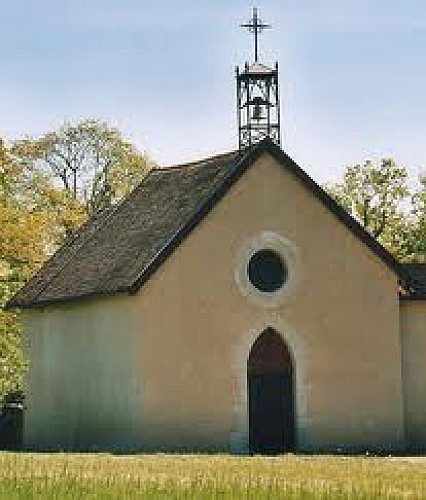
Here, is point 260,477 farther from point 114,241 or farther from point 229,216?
point 114,241

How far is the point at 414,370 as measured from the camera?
37.8 m

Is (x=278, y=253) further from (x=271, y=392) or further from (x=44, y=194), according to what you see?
(x=44, y=194)

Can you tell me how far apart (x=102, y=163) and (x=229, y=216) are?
29.2 meters

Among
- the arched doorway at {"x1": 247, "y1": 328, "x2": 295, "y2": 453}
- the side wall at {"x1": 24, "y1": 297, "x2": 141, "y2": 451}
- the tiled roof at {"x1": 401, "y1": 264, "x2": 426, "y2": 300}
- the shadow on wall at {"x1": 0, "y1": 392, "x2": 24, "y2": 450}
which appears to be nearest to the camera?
the side wall at {"x1": 24, "y1": 297, "x2": 141, "y2": 451}

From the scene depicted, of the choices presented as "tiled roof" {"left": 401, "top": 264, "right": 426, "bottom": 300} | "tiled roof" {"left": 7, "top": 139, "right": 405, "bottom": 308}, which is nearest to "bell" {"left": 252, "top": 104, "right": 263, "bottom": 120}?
"tiled roof" {"left": 7, "top": 139, "right": 405, "bottom": 308}

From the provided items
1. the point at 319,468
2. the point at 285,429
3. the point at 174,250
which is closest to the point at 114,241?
the point at 174,250

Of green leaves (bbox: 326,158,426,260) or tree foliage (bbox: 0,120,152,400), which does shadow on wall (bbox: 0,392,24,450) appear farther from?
green leaves (bbox: 326,158,426,260)

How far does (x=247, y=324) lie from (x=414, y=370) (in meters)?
5.03

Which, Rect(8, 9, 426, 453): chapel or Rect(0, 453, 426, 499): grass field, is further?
Rect(8, 9, 426, 453): chapel

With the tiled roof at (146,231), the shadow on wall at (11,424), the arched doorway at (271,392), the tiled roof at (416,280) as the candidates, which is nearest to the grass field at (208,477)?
the arched doorway at (271,392)

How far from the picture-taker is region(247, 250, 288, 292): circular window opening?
36219 millimetres

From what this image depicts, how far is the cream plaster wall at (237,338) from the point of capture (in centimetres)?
3481

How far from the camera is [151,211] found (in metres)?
38.4

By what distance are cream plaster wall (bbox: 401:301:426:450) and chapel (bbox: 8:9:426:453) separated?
0.04m
